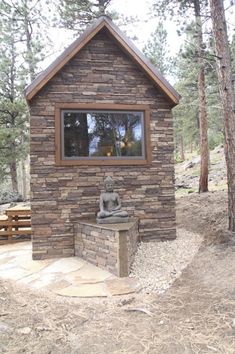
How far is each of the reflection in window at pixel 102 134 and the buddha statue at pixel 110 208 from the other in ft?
2.88

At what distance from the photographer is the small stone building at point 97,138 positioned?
22.0 feet

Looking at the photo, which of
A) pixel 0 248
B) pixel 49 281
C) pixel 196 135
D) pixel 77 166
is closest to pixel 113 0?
pixel 77 166

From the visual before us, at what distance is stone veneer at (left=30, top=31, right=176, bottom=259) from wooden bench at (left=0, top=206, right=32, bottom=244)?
6.95 feet

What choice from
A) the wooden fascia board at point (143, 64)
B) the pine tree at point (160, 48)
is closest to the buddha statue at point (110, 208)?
the wooden fascia board at point (143, 64)

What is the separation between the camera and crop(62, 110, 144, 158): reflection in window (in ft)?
22.7

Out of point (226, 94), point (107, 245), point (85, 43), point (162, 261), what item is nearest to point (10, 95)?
point (85, 43)

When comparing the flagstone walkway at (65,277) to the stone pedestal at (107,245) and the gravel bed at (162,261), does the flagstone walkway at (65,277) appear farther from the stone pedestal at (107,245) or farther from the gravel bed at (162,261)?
the gravel bed at (162,261)

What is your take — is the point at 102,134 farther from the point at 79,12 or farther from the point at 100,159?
the point at 79,12

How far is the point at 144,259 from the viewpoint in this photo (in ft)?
19.7

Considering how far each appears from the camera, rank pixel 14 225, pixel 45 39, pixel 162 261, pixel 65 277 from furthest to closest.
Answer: pixel 45 39
pixel 14 225
pixel 162 261
pixel 65 277

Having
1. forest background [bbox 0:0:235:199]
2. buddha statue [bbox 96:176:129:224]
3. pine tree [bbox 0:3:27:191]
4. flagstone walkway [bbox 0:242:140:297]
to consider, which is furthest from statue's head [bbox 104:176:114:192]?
pine tree [bbox 0:3:27:191]

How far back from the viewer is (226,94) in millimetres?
6633

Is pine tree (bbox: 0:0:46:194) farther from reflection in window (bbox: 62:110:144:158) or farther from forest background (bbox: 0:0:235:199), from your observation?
reflection in window (bbox: 62:110:144:158)

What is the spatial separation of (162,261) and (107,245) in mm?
1182
